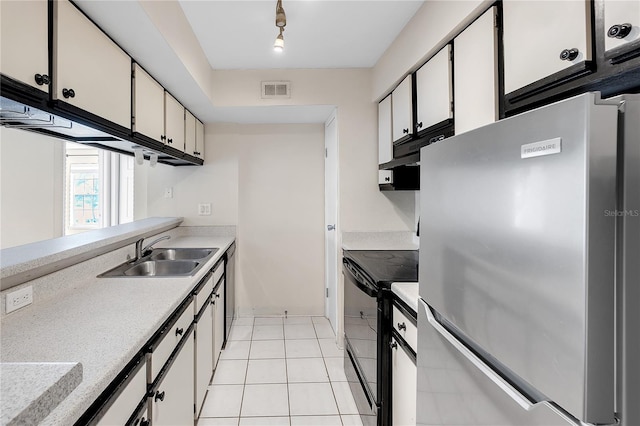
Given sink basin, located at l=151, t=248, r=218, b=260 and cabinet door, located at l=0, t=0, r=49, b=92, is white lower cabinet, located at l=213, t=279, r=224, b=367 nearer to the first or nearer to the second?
sink basin, located at l=151, t=248, r=218, b=260

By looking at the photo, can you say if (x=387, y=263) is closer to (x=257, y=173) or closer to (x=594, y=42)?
(x=594, y=42)

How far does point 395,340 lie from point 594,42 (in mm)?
1366

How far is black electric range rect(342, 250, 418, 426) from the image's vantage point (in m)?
1.66

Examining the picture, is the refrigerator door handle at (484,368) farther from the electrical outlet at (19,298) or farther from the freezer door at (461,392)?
the electrical outlet at (19,298)

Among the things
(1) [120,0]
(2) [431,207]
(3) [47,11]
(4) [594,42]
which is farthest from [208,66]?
(4) [594,42]

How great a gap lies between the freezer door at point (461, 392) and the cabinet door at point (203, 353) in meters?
1.34

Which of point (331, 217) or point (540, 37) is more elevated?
point (540, 37)

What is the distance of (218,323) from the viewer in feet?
8.65

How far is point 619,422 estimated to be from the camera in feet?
1.75

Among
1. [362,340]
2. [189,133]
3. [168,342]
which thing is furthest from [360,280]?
[189,133]

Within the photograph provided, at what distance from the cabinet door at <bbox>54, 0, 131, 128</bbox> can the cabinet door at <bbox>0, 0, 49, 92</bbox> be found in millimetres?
58

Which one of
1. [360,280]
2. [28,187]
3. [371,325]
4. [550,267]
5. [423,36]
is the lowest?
[371,325]

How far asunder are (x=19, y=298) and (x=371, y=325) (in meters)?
1.59

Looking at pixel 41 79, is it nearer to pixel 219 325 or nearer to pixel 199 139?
pixel 219 325
